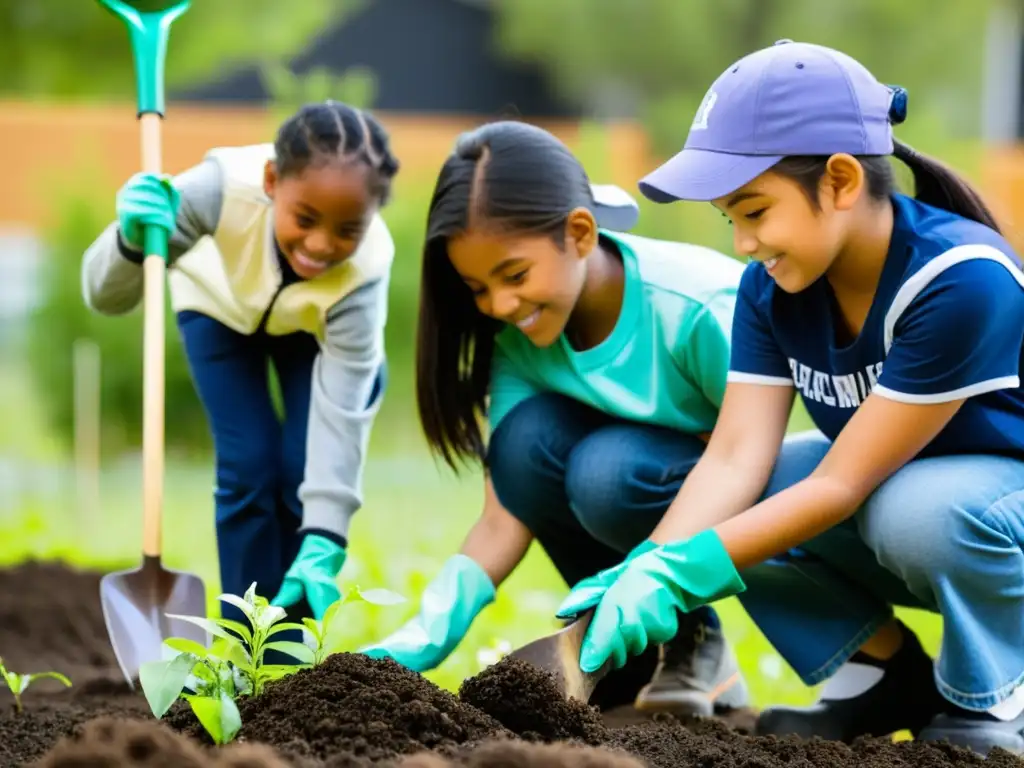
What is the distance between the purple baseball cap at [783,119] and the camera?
1.75m

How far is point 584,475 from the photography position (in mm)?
2180

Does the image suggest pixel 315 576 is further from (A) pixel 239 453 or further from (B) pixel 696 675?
(B) pixel 696 675

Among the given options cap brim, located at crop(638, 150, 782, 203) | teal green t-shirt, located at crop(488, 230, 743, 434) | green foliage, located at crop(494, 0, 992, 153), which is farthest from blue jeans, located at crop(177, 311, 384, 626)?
green foliage, located at crop(494, 0, 992, 153)

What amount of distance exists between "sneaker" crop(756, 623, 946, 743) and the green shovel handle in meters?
1.56

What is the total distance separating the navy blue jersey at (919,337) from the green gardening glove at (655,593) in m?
0.32

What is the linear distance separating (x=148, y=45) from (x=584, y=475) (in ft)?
3.90

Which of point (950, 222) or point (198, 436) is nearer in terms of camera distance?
point (950, 222)

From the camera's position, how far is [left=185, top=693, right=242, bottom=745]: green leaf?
1.50m

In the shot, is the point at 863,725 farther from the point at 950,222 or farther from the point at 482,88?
the point at 482,88

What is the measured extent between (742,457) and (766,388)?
115 mm

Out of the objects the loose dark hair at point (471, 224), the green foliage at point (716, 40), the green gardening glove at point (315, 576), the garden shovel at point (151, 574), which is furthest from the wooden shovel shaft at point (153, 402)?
the green foliage at point (716, 40)

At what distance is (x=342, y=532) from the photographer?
241 cm

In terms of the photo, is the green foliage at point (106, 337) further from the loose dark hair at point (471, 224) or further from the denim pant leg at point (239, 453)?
the loose dark hair at point (471, 224)

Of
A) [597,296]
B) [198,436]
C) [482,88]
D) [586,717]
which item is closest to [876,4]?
[482,88]
